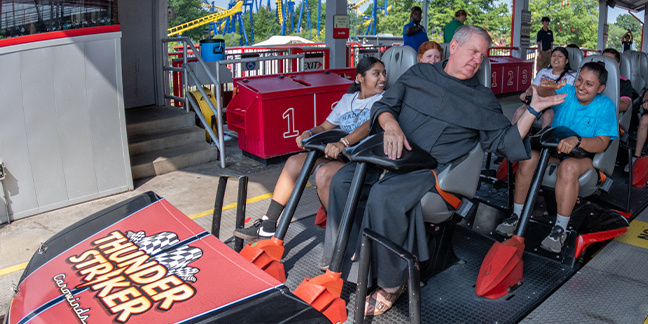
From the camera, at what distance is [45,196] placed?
400 cm

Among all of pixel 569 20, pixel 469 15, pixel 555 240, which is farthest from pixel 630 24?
pixel 555 240

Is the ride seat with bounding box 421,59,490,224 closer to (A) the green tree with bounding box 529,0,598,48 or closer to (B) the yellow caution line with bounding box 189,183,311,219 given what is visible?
(B) the yellow caution line with bounding box 189,183,311,219

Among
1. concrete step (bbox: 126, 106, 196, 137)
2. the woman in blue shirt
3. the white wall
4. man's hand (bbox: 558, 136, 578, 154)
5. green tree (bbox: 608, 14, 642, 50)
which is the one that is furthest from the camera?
green tree (bbox: 608, 14, 642, 50)

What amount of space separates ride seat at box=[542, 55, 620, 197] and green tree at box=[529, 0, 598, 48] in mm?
46256

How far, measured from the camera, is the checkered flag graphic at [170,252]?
1.64 metres

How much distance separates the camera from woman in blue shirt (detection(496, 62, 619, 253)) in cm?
296

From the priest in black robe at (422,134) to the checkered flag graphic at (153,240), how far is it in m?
0.88

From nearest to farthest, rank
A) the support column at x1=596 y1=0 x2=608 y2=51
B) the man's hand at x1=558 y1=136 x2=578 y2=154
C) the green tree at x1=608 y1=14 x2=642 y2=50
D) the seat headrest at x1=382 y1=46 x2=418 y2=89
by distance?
1. the man's hand at x1=558 y1=136 x2=578 y2=154
2. the seat headrest at x1=382 y1=46 x2=418 y2=89
3. the support column at x1=596 y1=0 x2=608 y2=51
4. the green tree at x1=608 y1=14 x2=642 y2=50

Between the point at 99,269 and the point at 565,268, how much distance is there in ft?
8.55

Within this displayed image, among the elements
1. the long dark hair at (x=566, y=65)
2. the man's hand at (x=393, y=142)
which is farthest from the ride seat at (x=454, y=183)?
the long dark hair at (x=566, y=65)

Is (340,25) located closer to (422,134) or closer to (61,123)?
(61,123)

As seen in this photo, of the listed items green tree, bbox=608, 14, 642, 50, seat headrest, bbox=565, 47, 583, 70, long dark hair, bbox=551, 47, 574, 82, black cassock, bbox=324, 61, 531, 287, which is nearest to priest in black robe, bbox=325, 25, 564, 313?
black cassock, bbox=324, 61, 531, 287

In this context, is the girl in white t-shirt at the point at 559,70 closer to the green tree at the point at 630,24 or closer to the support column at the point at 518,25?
the support column at the point at 518,25

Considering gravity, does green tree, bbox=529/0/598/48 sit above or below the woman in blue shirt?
above
